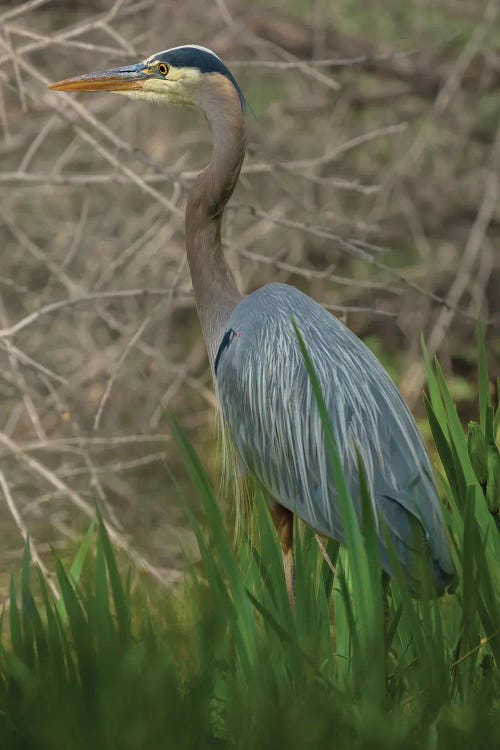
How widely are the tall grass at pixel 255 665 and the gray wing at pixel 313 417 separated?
0.92ft

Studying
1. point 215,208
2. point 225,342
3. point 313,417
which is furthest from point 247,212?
point 313,417

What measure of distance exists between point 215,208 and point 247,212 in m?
2.27

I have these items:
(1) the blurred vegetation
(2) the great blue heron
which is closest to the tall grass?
(2) the great blue heron

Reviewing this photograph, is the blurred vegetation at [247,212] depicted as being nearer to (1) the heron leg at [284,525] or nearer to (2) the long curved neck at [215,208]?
(2) the long curved neck at [215,208]

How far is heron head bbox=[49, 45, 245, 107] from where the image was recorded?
3193mm

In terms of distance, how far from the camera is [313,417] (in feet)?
9.11

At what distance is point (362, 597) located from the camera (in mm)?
2035

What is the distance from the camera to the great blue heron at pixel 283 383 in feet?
8.43

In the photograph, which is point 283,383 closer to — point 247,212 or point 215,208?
point 215,208

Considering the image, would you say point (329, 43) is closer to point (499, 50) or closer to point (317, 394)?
point (499, 50)

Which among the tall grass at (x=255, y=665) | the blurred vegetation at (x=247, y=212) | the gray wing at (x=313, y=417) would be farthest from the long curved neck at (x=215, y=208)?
the blurred vegetation at (x=247, y=212)

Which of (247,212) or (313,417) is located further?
(247,212)

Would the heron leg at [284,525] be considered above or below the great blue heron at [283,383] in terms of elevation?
below

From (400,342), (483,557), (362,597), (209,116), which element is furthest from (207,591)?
(400,342)
